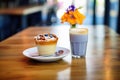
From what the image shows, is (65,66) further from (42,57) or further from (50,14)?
(50,14)

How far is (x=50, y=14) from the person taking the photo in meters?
7.15

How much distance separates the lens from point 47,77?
1.11 m

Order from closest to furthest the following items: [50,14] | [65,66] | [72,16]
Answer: [65,66]
[72,16]
[50,14]

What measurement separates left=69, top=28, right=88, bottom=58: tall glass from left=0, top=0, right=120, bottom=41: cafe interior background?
3.22m

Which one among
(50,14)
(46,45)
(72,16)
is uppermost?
(72,16)

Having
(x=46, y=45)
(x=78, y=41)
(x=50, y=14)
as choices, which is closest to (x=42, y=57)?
(x=46, y=45)

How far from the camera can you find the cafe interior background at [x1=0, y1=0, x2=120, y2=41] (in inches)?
195

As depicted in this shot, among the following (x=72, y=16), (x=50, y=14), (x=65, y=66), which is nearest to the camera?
(x=65, y=66)

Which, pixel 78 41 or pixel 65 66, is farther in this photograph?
pixel 78 41

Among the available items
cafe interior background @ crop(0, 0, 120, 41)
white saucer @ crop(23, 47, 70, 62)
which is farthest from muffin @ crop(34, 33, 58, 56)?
cafe interior background @ crop(0, 0, 120, 41)

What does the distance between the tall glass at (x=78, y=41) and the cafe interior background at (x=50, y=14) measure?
3.22 meters

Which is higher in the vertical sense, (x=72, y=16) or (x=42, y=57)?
(x=72, y=16)

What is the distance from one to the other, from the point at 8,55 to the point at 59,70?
45 centimetres

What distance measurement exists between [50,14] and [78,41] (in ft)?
19.0
